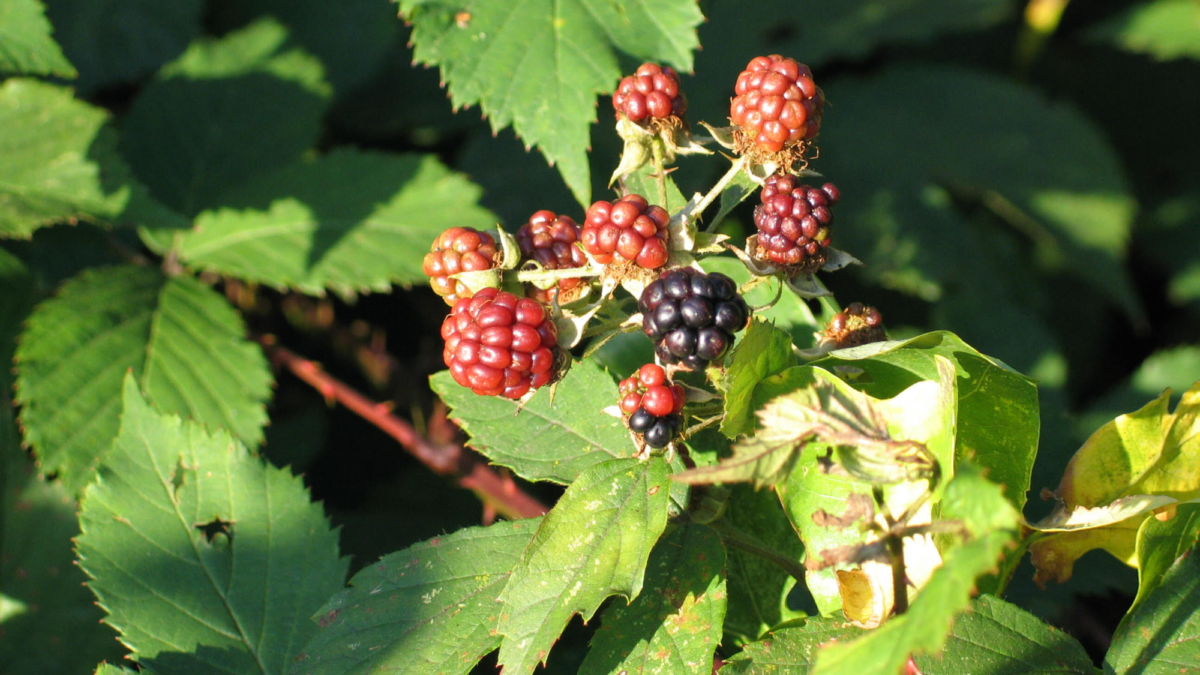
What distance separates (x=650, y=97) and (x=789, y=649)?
86cm

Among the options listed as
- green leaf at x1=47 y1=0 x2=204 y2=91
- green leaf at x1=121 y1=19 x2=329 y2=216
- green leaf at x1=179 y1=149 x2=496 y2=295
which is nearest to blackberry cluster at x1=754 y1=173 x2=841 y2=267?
green leaf at x1=179 y1=149 x2=496 y2=295

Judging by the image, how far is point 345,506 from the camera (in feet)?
9.07

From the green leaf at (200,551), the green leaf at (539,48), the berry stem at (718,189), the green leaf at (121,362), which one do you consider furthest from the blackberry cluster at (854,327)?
the green leaf at (121,362)

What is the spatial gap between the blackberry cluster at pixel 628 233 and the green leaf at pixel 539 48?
0.73m

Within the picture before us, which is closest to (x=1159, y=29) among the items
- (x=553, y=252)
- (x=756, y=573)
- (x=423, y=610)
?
(x=756, y=573)

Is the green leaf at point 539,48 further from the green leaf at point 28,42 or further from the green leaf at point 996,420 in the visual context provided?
the green leaf at point 996,420

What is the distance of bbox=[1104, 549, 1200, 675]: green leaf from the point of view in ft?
4.17

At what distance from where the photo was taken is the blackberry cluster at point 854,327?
1.40 meters

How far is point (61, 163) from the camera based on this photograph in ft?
7.23

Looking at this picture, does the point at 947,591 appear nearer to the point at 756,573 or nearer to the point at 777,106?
the point at 756,573

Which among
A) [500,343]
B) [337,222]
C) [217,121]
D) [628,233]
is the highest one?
[628,233]

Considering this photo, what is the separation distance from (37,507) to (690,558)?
1785mm

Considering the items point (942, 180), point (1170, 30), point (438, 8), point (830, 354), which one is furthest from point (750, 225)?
point (1170, 30)

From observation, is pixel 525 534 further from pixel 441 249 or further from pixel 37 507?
pixel 37 507
